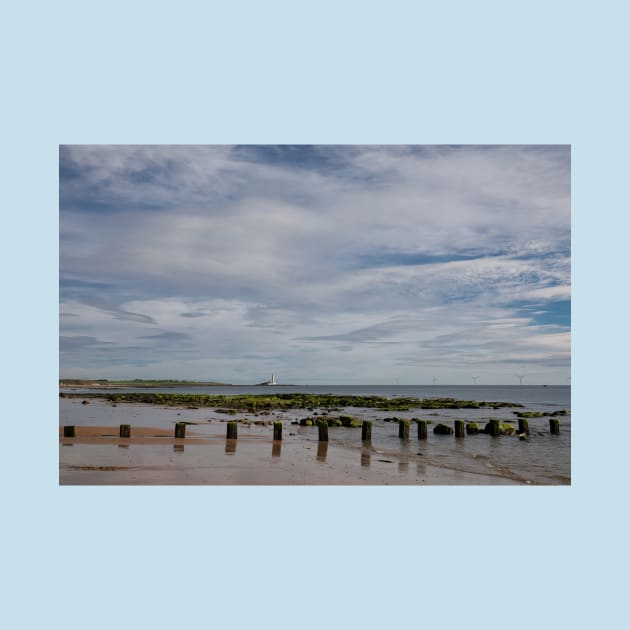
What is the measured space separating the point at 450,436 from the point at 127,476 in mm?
15223

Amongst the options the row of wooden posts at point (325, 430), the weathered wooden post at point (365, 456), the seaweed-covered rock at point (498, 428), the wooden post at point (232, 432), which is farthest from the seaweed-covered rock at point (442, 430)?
the wooden post at point (232, 432)

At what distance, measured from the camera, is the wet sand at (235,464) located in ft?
37.1

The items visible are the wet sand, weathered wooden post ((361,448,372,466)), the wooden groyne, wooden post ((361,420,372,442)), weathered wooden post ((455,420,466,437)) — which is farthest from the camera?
weathered wooden post ((455,420,466,437))

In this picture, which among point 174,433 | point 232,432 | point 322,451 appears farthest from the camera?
point 174,433

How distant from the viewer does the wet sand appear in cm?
1130

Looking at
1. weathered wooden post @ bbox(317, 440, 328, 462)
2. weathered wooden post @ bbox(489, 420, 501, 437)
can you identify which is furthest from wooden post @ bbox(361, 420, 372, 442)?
weathered wooden post @ bbox(489, 420, 501, 437)

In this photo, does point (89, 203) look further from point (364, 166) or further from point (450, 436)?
point (450, 436)

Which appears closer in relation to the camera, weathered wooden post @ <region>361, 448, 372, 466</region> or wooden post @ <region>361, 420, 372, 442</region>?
weathered wooden post @ <region>361, 448, 372, 466</region>

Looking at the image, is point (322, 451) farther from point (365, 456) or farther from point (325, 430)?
point (325, 430)

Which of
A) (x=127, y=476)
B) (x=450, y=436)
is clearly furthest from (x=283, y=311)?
(x=450, y=436)

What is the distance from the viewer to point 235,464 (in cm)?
1305

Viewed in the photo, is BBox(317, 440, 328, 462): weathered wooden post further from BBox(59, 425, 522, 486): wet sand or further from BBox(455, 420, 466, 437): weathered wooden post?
BBox(455, 420, 466, 437): weathered wooden post

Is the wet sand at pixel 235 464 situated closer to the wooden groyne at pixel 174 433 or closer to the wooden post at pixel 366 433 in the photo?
the wooden groyne at pixel 174 433

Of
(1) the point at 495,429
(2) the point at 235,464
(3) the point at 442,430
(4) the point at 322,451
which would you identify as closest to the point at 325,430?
(4) the point at 322,451
